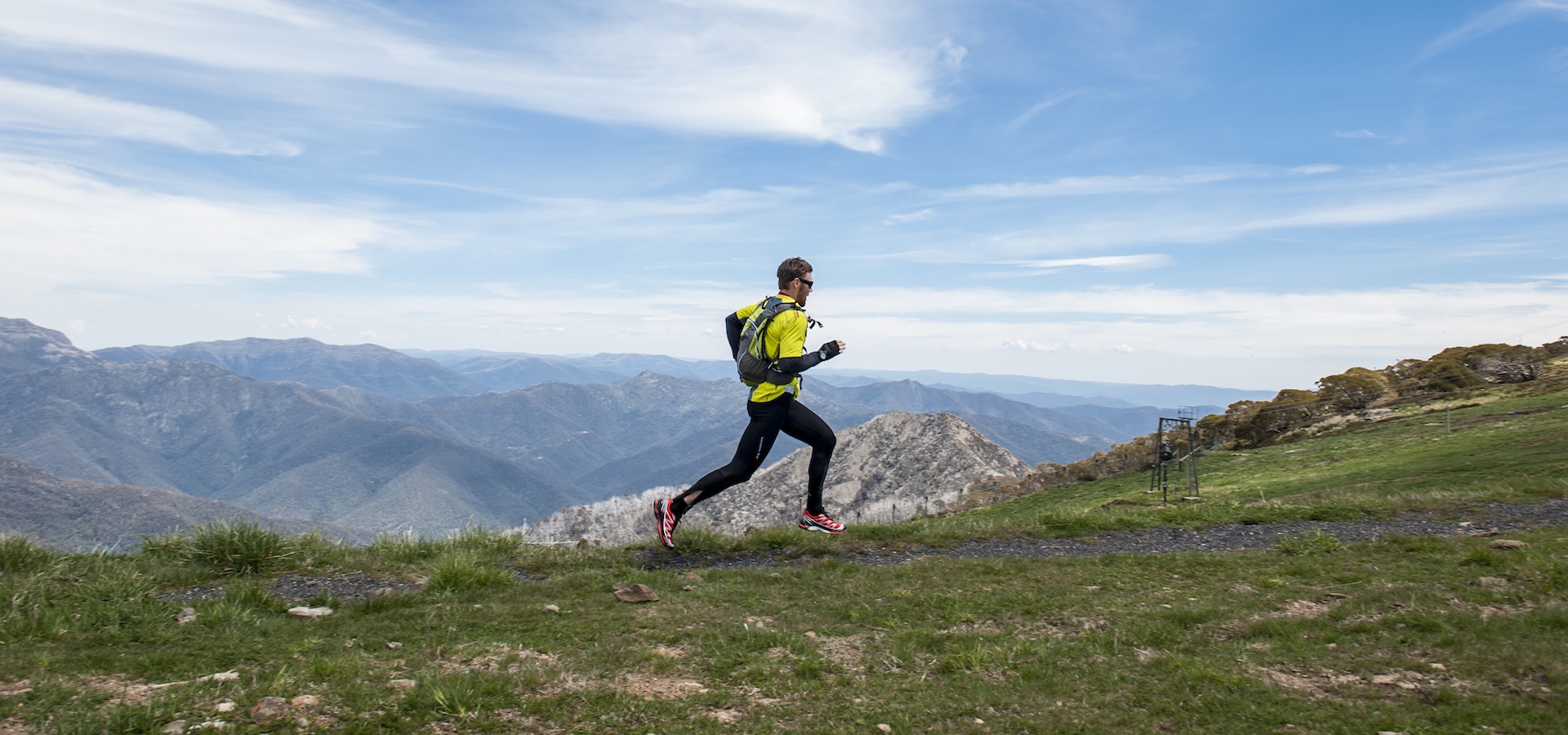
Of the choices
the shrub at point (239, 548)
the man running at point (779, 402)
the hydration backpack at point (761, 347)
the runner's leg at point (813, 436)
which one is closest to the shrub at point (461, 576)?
the shrub at point (239, 548)

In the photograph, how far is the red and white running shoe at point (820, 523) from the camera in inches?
421

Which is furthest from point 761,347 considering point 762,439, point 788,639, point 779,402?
point 788,639

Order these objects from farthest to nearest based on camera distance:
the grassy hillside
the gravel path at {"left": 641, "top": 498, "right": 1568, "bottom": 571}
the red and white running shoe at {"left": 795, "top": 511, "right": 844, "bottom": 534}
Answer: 1. the red and white running shoe at {"left": 795, "top": 511, "right": 844, "bottom": 534}
2. the gravel path at {"left": 641, "top": 498, "right": 1568, "bottom": 571}
3. the grassy hillside

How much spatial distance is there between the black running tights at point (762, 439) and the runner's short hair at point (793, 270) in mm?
1417

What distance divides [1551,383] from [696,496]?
30.6 meters

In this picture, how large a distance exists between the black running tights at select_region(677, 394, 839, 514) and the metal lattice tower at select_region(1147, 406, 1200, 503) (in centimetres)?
936

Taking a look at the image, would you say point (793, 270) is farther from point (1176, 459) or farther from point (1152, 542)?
point (1176, 459)

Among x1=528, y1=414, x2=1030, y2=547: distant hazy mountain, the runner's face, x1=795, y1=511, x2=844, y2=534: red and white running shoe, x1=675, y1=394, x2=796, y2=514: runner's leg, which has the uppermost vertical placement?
the runner's face

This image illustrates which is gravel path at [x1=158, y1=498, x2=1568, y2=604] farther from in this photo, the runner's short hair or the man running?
the runner's short hair

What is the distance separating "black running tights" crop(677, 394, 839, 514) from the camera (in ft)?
31.2

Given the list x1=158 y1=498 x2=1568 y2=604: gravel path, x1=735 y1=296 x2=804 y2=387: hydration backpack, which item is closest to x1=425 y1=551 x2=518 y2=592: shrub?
x1=158 y1=498 x2=1568 y2=604: gravel path

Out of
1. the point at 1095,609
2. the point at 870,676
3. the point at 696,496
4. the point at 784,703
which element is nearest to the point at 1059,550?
the point at 1095,609

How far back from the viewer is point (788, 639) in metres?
6.25

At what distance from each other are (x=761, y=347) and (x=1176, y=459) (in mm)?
18540
